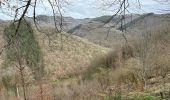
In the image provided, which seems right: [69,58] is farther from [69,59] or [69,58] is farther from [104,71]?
[104,71]

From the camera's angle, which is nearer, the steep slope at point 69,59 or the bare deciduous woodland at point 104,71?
the bare deciduous woodland at point 104,71

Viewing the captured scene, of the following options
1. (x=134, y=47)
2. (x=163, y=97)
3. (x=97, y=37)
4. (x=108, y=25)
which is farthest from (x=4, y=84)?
(x=97, y=37)

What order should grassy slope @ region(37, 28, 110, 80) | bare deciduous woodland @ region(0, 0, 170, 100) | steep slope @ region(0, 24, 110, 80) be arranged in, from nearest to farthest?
bare deciduous woodland @ region(0, 0, 170, 100) → steep slope @ region(0, 24, 110, 80) → grassy slope @ region(37, 28, 110, 80)

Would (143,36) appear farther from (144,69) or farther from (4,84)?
(4,84)

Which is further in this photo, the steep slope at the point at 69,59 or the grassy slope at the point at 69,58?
the grassy slope at the point at 69,58

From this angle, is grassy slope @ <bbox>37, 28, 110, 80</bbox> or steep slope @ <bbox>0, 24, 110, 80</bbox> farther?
grassy slope @ <bbox>37, 28, 110, 80</bbox>

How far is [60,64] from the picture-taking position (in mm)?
74125

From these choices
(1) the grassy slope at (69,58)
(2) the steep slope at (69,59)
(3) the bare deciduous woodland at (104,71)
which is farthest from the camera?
(1) the grassy slope at (69,58)

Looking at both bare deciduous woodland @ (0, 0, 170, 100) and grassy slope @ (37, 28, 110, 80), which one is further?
grassy slope @ (37, 28, 110, 80)

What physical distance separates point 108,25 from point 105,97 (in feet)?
64.7

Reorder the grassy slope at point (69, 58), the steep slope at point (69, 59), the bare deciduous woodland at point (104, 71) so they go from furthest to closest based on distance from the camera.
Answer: the grassy slope at point (69, 58)
the steep slope at point (69, 59)
the bare deciduous woodland at point (104, 71)

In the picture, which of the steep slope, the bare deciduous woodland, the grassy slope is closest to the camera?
the bare deciduous woodland

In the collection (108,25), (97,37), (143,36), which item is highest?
(108,25)

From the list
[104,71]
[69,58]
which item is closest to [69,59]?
[69,58]
